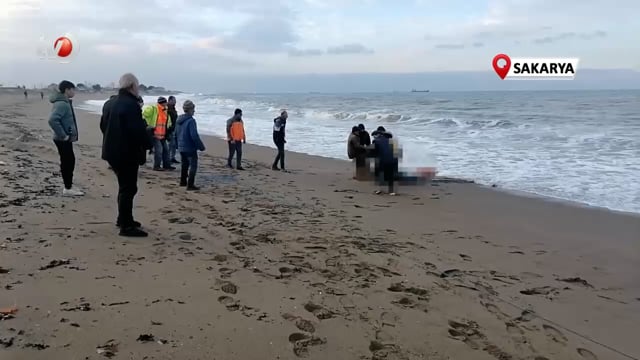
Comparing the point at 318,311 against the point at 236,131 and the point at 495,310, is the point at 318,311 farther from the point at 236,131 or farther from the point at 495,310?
the point at 236,131

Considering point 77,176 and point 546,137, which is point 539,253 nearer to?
point 77,176

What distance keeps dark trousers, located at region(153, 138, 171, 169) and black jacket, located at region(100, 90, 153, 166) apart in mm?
5837

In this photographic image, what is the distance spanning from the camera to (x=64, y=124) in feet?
22.6

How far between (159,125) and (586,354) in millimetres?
9431

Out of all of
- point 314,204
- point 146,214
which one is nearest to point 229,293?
point 146,214

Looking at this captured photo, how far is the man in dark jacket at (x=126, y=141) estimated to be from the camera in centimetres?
534

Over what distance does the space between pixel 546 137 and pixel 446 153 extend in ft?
20.5

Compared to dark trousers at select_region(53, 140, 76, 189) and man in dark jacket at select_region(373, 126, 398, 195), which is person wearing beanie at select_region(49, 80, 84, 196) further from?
man in dark jacket at select_region(373, 126, 398, 195)

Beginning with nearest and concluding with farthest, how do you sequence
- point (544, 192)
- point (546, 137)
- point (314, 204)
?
1. point (314, 204)
2. point (544, 192)
3. point (546, 137)

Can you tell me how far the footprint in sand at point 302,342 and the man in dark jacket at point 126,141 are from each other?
2.69 meters

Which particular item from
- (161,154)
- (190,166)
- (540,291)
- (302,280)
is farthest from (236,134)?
(540,291)

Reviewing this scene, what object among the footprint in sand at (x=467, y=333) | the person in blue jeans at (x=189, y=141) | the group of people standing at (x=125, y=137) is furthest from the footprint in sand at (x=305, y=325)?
the person in blue jeans at (x=189, y=141)

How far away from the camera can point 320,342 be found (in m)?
3.47

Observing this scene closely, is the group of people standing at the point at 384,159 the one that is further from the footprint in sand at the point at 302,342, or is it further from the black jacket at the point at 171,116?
the footprint in sand at the point at 302,342
